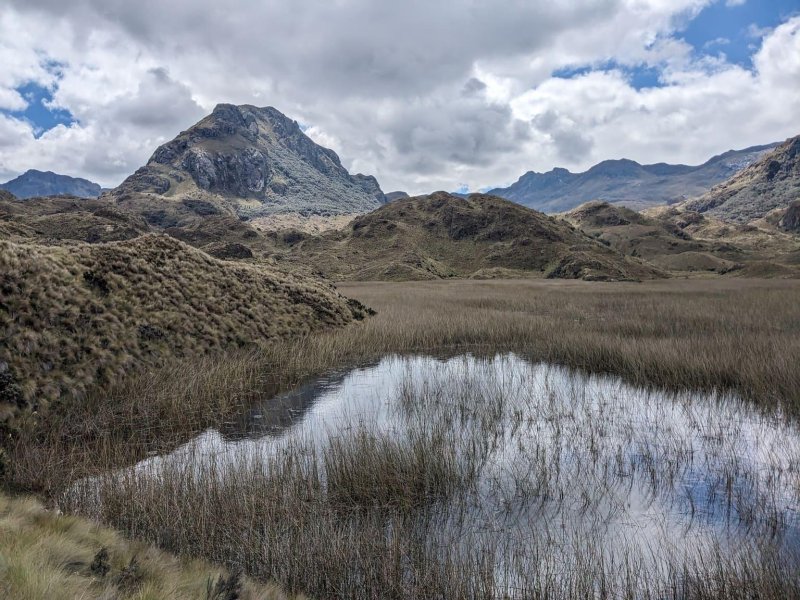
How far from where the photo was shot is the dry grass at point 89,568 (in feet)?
10.6

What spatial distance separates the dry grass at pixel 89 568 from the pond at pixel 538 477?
88 cm

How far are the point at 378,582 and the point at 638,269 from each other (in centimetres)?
9395

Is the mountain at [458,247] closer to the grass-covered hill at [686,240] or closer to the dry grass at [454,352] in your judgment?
the grass-covered hill at [686,240]

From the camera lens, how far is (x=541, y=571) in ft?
16.1

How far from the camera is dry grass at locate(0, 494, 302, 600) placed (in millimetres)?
3240

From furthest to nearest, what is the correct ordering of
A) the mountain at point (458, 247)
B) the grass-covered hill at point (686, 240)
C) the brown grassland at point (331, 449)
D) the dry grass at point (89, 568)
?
the grass-covered hill at point (686, 240)
the mountain at point (458, 247)
the brown grassland at point (331, 449)
the dry grass at point (89, 568)

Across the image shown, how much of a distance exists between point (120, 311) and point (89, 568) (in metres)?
12.7

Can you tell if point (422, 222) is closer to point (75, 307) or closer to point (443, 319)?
point (443, 319)

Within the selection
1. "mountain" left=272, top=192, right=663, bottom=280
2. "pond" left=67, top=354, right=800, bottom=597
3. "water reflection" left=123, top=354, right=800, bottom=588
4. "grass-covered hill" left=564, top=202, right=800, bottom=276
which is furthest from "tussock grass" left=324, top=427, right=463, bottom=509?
"grass-covered hill" left=564, top=202, right=800, bottom=276

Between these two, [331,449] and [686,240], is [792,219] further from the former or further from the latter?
[331,449]

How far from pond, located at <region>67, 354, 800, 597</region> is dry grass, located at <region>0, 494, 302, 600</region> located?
878 millimetres

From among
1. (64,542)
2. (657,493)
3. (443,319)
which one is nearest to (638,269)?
(443,319)

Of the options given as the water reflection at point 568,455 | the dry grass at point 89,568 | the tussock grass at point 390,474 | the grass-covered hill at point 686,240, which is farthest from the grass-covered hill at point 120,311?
the grass-covered hill at point 686,240

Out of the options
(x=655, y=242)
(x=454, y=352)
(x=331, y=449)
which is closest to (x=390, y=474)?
(x=331, y=449)
